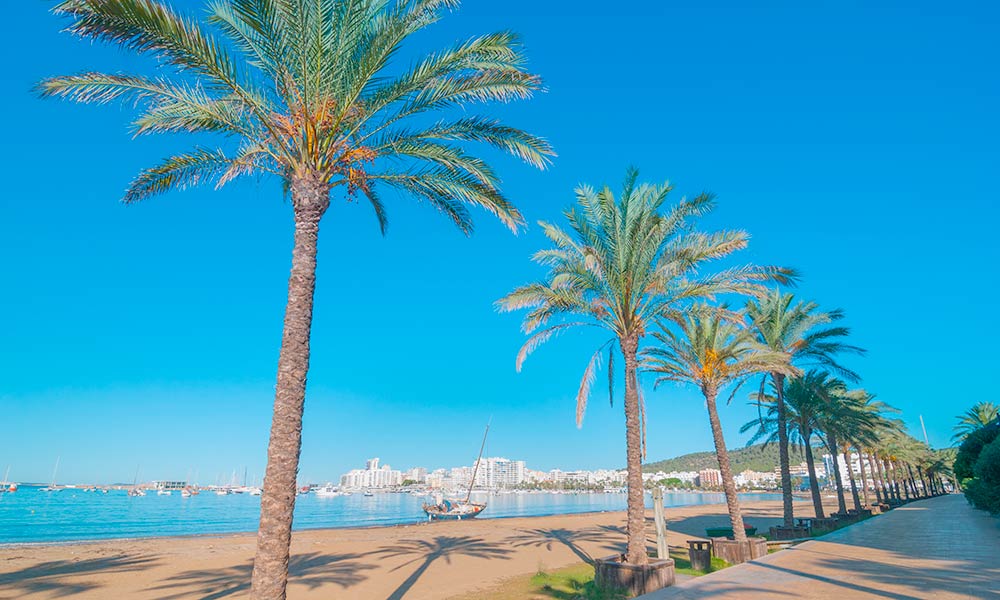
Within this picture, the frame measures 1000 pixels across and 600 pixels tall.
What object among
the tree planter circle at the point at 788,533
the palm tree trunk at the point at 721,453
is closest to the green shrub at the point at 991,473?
the tree planter circle at the point at 788,533

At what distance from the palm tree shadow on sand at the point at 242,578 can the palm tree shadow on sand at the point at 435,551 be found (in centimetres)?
174

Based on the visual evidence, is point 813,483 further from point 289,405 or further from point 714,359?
point 289,405

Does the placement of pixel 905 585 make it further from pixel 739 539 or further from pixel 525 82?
pixel 525 82

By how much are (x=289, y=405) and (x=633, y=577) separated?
7730 mm

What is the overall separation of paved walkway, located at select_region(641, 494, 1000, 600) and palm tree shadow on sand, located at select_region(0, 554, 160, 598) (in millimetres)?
16652

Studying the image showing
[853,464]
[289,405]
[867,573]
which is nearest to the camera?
[289,405]

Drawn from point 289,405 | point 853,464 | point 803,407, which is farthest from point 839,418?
point 853,464

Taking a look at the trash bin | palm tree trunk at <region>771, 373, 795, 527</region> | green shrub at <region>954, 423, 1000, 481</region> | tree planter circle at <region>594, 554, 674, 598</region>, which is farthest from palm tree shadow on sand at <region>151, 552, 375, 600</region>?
green shrub at <region>954, 423, 1000, 481</region>

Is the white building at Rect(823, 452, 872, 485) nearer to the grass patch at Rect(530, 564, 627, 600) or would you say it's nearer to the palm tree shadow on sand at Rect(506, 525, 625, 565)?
the palm tree shadow on sand at Rect(506, 525, 625, 565)

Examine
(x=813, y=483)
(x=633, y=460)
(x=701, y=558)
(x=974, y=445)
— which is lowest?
(x=701, y=558)

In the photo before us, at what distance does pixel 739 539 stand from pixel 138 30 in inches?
687

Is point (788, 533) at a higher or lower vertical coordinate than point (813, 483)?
lower

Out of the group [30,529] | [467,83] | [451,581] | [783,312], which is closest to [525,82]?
[467,83]

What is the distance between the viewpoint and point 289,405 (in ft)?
20.9
